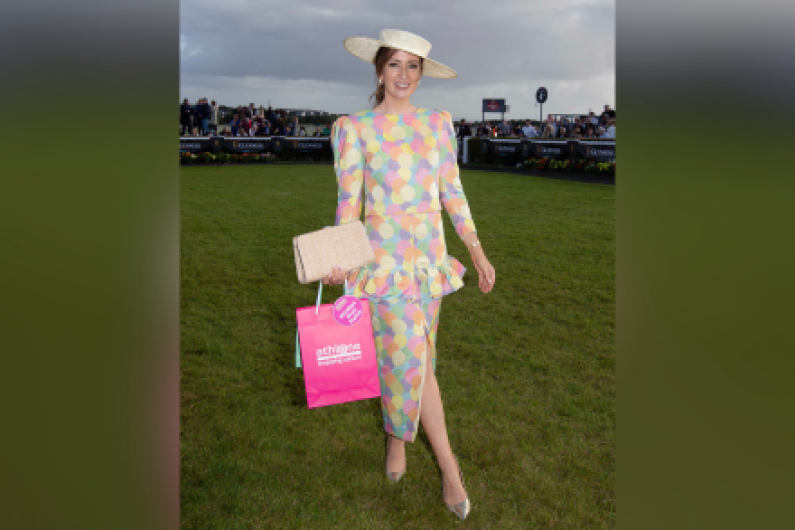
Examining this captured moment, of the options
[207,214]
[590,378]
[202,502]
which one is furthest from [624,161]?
[207,214]

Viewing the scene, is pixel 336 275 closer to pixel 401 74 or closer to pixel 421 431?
pixel 401 74

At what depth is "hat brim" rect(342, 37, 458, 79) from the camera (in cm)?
300

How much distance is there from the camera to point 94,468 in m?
0.98

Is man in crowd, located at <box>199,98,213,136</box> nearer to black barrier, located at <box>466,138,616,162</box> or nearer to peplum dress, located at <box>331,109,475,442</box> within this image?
black barrier, located at <box>466,138,616,162</box>

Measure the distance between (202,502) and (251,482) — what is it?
0.29 metres

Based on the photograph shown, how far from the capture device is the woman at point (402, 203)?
9.94 feet

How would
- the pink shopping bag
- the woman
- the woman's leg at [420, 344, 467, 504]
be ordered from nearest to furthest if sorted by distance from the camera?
the pink shopping bag, the woman, the woman's leg at [420, 344, 467, 504]

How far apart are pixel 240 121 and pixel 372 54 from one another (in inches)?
1102

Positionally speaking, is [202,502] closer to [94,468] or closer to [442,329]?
[94,468]

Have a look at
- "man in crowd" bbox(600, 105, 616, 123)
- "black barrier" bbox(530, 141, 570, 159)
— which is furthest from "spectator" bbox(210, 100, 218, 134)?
"man in crowd" bbox(600, 105, 616, 123)

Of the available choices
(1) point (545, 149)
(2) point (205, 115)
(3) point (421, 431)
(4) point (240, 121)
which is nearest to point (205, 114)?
(2) point (205, 115)

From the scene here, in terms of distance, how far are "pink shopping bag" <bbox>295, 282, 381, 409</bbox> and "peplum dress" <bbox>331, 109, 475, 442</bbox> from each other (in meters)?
0.16

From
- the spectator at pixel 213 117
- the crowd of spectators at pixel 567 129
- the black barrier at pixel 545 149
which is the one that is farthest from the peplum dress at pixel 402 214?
the spectator at pixel 213 117

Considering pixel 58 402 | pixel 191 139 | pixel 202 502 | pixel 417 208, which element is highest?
pixel 191 139
